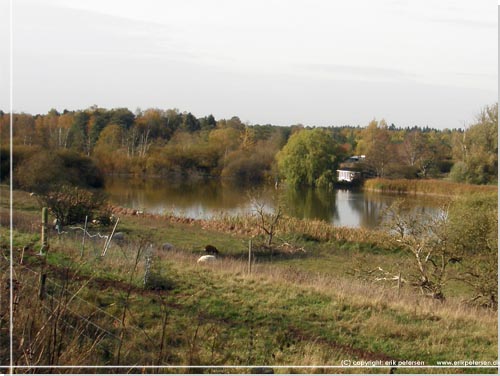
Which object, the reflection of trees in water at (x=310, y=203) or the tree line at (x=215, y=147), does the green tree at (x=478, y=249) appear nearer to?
the reflection of trees in water at (x=310, y=203)

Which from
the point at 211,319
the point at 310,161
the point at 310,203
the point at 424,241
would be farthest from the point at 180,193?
the point at 211,319

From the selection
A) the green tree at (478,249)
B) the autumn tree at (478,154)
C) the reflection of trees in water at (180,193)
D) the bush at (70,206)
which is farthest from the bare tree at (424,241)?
the reflection of trees in water at (180,193)

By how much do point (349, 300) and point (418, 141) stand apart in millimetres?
23081

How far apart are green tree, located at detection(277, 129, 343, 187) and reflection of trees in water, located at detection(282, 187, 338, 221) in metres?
1.46

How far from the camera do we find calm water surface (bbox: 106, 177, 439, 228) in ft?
62.7

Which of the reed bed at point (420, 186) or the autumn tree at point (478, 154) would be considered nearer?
the autumn tree at point (478, 154)

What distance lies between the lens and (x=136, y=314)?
476 centimetres

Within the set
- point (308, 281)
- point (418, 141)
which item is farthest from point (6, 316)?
point (418, 141)

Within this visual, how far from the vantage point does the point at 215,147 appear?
39.5 metres

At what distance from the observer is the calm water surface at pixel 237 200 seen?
19.1 m

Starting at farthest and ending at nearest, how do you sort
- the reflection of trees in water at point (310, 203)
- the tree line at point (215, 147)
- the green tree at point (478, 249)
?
the tree line at point (215, 147)
the reflection of trees in water at point (310, 203)
the green tree at point (478, 249)

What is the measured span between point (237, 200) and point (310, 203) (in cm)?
346

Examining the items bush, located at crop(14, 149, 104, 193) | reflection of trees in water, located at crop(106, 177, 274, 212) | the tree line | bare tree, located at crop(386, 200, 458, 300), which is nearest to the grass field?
bare tree, located at crop(386, 200, 458, 300)

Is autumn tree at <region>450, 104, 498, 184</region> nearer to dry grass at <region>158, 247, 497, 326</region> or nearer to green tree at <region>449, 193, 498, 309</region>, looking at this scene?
green tree at <region>449, 193, 498, 309</region>
